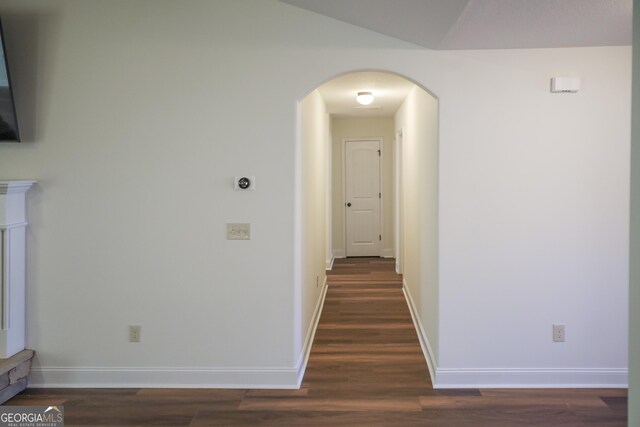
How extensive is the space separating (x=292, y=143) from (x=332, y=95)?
272 centimetres

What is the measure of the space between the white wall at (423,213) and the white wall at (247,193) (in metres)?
0.22

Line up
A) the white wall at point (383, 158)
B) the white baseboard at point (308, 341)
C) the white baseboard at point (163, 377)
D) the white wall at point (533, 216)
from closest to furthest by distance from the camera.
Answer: the white wall at point (533, 216)
the white baseboard at point (163, 377)
the white baseboard at point (308, 341)
the white wall at point (383, 158)

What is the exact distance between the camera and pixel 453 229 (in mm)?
3260

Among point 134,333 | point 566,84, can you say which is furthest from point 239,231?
point 566,84

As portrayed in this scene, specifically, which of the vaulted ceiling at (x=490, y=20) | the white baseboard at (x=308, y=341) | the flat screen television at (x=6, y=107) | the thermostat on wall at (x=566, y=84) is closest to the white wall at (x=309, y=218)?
the white baseboard at (x=308, y=341)

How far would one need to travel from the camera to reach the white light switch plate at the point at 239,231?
10.7ft

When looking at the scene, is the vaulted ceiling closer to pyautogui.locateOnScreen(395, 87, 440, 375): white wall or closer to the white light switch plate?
pyautogui.locateOnScreen(395, 87, 440, 375): white wall

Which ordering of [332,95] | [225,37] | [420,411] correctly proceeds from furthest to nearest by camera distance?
1. [332,95]
2. [225,37]
3. [420,411]

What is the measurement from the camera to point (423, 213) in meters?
4.20

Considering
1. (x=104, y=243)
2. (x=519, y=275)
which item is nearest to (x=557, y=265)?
(x=519, y=275)

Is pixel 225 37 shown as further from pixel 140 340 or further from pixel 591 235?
pixel 591 235

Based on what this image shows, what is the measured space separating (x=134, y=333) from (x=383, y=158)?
5.84 m

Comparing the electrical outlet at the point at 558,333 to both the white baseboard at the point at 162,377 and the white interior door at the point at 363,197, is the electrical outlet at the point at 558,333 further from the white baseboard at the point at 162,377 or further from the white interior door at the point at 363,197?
the white interior door at the point at 363,197

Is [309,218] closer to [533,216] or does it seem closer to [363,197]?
[533,216]
